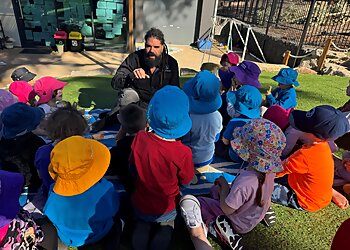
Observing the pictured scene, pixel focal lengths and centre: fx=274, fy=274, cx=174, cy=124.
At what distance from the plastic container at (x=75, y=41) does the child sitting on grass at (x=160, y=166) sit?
895 cm

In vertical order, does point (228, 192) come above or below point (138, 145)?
below

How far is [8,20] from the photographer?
31.8ft

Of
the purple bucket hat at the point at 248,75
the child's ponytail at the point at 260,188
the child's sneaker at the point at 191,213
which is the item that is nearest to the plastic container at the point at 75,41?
the purple bucket hat at the point at 248,75

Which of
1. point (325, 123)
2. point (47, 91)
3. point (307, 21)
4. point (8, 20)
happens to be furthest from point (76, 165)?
point (8, 20)

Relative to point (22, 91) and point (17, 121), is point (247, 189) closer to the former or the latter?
point (17, 121)

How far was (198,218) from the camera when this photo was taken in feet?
7.22

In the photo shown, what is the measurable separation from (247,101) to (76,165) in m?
2.17

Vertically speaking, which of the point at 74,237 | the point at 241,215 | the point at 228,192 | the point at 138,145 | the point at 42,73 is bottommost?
the point at 42,73

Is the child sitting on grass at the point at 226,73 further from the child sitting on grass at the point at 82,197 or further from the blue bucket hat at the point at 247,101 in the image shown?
the child sitting on grass at the point at 82,197

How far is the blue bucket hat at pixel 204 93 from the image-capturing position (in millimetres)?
2877

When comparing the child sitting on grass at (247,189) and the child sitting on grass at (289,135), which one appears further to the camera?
the child sitting on grass at (289,135)

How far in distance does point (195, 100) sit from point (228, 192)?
3.70 ft

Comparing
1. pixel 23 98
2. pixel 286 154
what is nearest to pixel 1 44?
pixel 23 98

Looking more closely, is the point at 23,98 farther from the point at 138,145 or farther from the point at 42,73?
the point at 42,73
